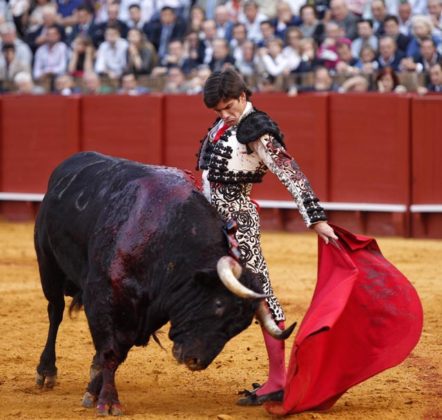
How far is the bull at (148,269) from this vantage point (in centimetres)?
461

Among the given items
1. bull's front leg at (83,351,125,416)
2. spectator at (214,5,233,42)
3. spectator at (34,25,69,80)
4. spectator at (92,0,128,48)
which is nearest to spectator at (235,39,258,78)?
spectator at (214,5,233,42)

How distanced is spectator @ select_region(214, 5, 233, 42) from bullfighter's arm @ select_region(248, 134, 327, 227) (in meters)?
7.93

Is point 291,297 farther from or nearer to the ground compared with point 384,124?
nearer to the ground

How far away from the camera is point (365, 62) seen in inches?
448

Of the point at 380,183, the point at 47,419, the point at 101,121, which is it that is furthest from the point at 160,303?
the point at 101,121

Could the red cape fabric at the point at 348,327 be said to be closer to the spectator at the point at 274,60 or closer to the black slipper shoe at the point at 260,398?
the black slipper shoe at the point at 260,398

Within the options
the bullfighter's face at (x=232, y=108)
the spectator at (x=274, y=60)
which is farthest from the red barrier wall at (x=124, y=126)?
the bullfighter's face at (x=232, y=108)

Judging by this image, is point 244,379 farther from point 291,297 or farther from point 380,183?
point 380,183

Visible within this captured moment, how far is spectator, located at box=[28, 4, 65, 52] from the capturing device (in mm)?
14248

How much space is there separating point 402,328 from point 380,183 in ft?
21.1

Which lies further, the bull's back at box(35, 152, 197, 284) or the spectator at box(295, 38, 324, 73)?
the spectator at box(295, 38, 324, 73)

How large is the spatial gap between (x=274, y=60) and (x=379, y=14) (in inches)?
46.1

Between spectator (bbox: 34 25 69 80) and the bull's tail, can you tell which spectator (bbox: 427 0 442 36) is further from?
the bull's tail

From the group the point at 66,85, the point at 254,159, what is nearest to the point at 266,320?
the point at 254,159
